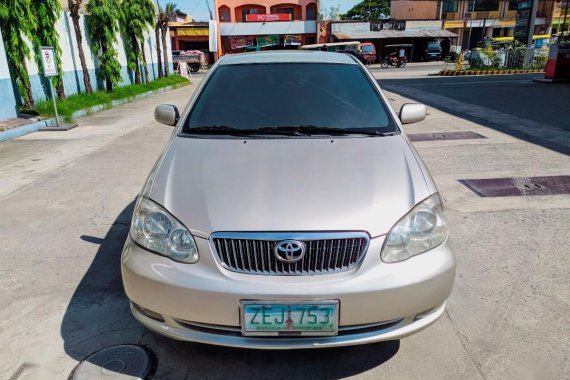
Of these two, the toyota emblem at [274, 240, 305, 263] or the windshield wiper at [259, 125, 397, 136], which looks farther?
the windshield wiper at [259, 125, 397, 136]

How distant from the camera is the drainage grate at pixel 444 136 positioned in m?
7.91

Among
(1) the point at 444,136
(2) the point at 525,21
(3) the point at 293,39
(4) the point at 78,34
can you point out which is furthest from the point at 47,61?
(3) the point at 293,39

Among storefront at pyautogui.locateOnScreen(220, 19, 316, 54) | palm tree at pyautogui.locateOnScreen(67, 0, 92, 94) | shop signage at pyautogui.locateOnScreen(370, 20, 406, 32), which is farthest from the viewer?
shop signage at pyautogui.locateOnScreen(370, 20, 406, 32)

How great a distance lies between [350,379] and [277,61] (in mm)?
2412

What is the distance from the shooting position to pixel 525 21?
21.8 metres

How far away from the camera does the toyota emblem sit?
201 cm

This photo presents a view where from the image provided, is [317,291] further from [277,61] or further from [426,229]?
[277,61]

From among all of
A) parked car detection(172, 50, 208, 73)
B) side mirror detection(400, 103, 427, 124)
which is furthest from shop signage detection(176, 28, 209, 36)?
side mirror detection(400, 103, 427, 124)

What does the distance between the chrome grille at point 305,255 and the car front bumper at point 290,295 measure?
3 centimetres

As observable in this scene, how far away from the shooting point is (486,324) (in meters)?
2.73

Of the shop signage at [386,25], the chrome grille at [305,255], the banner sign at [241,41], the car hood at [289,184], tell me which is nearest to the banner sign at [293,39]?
the banner sign at [241,41]

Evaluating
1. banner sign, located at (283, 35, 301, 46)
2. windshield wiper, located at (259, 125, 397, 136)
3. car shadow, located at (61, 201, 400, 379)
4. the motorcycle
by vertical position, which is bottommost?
the motorcycle

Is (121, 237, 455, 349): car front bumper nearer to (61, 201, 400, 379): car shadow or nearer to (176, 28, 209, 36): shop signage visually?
(61, 201, 400, 379): car shadow

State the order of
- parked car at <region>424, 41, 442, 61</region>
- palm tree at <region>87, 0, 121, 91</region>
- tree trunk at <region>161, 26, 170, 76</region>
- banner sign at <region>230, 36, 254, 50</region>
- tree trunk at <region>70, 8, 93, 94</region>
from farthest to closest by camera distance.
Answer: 1. banner sign at <region>230, 36, 254, 50</region>
2. parked car at <region>424, 41, 442, 61</region>
3. tree trunk at <region>161, 26, 170, 76</region>
4. palm tree at <region>87, 0, 121, 91</region>
5. tree trunk at <region>70, 8, 93, 94</region>
